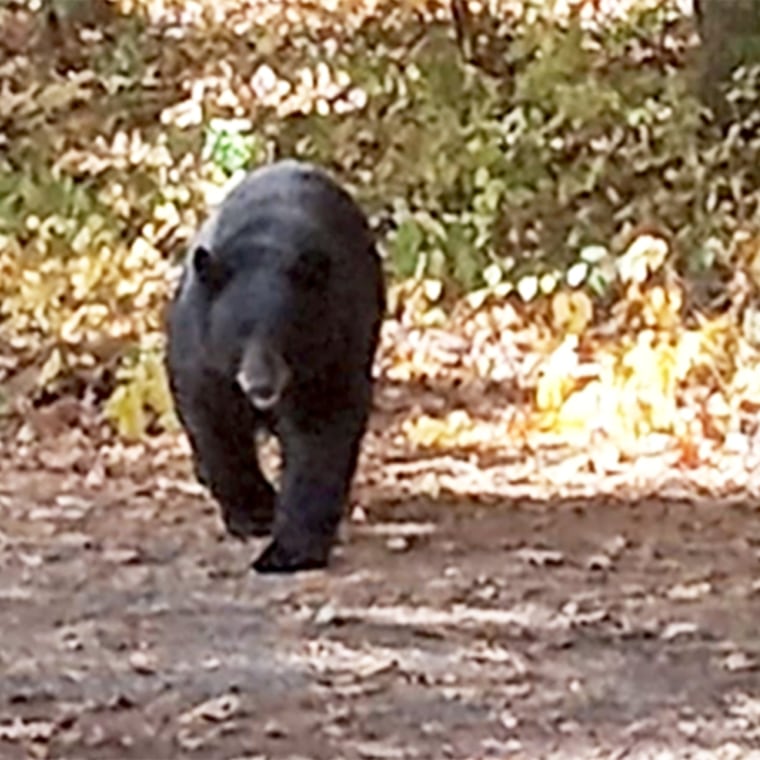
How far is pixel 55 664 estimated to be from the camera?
6.27 metres

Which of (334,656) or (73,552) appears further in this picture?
(73,552)

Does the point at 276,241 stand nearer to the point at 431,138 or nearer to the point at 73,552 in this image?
the point at 73,552

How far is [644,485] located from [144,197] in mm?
4848

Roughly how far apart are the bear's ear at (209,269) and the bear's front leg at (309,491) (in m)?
0.44

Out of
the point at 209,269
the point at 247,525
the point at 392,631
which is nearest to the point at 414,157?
the point at 247,525

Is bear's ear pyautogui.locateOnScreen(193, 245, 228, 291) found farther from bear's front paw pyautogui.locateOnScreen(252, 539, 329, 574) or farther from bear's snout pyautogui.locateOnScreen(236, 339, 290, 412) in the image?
bear's front paw pyautogui.locateOnScreen(252, 539, 329, 574)

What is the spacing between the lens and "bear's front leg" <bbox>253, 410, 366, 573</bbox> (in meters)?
7.20

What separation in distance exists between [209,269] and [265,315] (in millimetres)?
248

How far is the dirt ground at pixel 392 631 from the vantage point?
5684 mm

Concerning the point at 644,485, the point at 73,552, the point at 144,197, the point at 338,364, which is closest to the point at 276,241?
the point at 338,364

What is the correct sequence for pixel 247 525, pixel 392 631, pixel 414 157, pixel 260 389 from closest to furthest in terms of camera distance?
pixel 392 631 < pixel 260 389 < pixel 247 525 < pixel 414 157

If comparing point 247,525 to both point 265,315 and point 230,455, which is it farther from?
point 265,315

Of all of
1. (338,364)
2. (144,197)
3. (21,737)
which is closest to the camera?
(21,737)

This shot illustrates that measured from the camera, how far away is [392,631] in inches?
257
